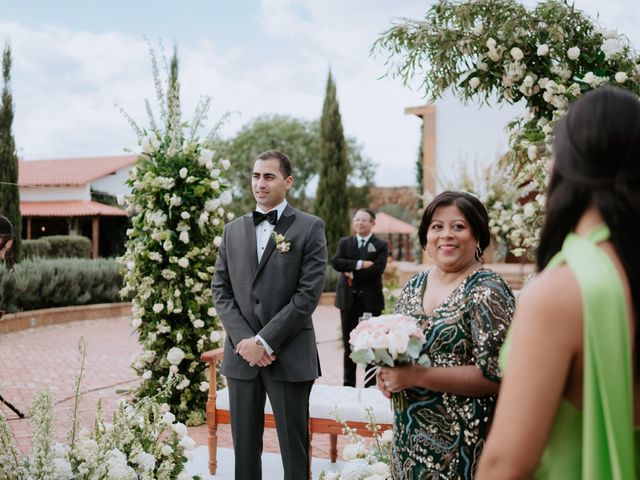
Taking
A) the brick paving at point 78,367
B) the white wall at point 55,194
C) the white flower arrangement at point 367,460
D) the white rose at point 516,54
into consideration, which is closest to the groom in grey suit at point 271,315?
the white flower arrangement at point 367,460

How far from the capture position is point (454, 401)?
7.26 ft

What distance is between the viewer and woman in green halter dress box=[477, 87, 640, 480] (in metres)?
1.09

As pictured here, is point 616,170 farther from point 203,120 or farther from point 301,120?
point 301,120

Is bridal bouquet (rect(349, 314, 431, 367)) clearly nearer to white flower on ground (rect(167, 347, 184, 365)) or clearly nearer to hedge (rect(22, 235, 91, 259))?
white flower on ground (rect(167, 347, 184, 365))

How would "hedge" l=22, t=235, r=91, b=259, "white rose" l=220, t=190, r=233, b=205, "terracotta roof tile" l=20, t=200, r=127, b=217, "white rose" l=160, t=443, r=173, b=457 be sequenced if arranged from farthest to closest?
"terracotta roof tile" l=20, t=200, r=127, b=217
"hedge" l=22, t=235, r=91, b=259
"white rose" l=220, t=190, r=233, b=205
"white rose" l=160, t=443, r=173, b=457

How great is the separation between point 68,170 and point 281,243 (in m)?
29.0

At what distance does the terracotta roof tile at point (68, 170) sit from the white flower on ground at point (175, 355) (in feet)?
74.9

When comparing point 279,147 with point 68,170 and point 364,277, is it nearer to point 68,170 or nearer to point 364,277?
point 68,170

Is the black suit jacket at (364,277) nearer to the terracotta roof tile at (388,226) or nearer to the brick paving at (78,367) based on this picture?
the brick paving at (78,367)

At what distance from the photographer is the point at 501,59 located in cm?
482

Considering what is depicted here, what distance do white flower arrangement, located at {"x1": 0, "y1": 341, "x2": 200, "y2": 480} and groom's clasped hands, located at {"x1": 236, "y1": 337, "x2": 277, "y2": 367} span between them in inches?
23.6

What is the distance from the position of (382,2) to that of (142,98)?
103 inches

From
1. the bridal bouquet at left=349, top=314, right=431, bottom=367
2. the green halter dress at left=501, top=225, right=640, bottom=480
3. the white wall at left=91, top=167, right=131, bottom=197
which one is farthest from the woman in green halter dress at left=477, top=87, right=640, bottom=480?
the white wall at left=91, top=167, right=131, bottom=197

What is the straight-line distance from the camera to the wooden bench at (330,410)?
14.5 feet
